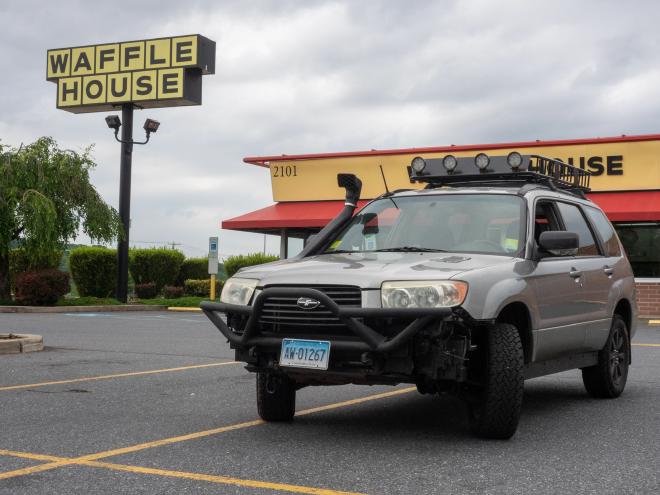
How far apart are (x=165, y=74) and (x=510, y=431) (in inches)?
1092

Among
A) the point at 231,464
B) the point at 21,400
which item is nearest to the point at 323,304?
the point at 231,464

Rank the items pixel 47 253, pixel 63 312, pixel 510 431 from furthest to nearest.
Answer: pixel 47 253
pixel 63 312
pixel 510 431

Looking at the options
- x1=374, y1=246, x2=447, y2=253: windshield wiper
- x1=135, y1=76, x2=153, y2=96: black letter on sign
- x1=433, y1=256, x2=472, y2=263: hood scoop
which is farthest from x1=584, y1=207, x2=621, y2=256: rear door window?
x1=135, y1=76, x2=153, y2=96: black letter on sign

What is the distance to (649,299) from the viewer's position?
25.6m

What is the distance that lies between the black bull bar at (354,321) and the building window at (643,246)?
70.9ft

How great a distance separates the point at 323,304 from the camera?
5953 millimetres

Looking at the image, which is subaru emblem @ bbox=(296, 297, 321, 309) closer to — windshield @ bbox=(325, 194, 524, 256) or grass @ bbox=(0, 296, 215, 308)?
windshield @ bbox=(325, 194, 524, 256)

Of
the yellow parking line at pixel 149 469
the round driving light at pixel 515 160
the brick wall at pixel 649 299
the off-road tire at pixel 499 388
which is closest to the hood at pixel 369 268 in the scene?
the off-road tire at pixel 499 388

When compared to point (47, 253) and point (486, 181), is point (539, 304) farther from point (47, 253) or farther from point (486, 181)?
point (47, 253)

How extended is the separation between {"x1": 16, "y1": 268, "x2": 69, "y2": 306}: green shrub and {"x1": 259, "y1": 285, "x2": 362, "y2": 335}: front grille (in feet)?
72.7

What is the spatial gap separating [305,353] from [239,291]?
0.81 m

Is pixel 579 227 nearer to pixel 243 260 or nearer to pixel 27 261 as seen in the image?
pixel 27 261

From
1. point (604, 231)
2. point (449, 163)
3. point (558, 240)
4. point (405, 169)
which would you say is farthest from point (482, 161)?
point (405, 169)

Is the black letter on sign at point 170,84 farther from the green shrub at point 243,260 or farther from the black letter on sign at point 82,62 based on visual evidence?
the green shrub at point 243,260
